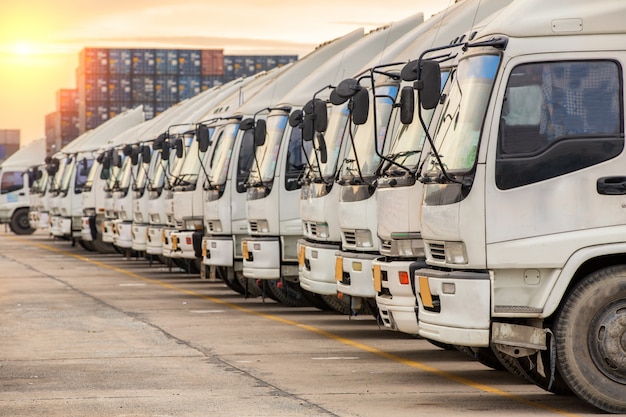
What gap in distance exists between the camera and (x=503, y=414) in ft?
34.6

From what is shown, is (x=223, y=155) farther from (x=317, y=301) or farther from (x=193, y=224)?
(x=317, y=301)

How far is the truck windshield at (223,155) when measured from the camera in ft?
71.3

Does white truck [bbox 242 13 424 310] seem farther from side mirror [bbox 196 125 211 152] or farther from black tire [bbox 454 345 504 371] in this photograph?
black tire [bbox 454 345 504 371]

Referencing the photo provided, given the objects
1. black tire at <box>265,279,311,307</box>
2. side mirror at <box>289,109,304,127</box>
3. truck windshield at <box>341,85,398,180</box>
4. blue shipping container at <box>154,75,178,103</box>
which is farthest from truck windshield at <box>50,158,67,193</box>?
blue shipping container at <box>154,75,178,103</box>

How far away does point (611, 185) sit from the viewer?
1068 cm

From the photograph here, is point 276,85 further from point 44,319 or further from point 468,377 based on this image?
point 468,377

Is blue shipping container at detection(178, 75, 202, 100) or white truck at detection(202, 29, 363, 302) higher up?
blue shipping container at detection(178, 75, 202, 100)

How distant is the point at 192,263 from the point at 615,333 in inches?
732

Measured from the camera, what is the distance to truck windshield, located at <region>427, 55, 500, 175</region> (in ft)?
35.4

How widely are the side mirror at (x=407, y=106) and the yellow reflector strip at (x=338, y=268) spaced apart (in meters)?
3.58

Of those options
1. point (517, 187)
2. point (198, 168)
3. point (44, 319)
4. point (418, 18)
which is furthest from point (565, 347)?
point (198, 168)

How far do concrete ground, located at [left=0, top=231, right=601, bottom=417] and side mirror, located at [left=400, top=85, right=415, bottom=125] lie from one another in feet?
6.70

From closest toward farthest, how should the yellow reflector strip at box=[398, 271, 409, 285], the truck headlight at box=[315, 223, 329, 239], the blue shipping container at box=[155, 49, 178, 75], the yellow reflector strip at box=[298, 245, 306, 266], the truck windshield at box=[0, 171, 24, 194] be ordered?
the yellow reflector strip at box=[398, 271, 409, 285]
the truck headlight at box=[315, 223, 329, 239]
the yellow reflector strip at box=[298, 245, 306, 266]
the truck windshield at box=[0, 171, 24, 194]
the blue shipping container at box=[155, 49, 178, 75]

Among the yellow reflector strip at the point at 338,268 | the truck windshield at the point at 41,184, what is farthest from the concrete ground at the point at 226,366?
the truck windshield at the point at 41,184
